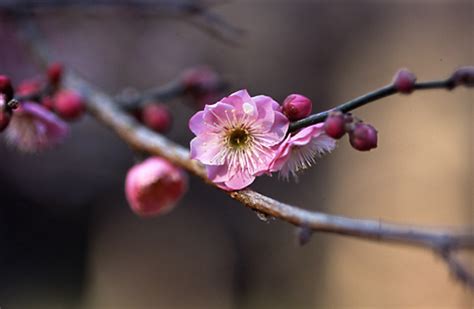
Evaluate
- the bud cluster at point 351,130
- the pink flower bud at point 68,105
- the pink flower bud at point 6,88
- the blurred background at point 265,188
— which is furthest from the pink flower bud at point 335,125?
the blurred background at point 265,188

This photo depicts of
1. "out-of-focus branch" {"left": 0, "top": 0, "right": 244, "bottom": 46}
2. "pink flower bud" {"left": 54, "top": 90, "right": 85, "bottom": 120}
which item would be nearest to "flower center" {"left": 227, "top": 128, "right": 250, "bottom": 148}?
"pink flower bud" {"left": 54, "top": 90, "right": 85, "bottom": 120}

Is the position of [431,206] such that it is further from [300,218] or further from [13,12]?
[300,218]

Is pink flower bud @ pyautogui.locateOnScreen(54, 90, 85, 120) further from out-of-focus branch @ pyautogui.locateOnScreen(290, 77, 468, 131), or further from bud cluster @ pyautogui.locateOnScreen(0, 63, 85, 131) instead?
out-of-focus branch @ pyautogui.locateOnScreen(290, 77, 468, 131)

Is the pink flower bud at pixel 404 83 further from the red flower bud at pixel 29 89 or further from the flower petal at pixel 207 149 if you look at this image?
the red flower bud at pixel 29 89

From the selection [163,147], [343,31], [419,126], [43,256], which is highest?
[343,31]

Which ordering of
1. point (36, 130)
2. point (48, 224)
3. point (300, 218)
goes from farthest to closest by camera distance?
1. point (48, 224)
2. point (36, 130)
3. point (300, 218)

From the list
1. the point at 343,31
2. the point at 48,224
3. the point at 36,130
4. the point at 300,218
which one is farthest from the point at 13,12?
the point at 343,31

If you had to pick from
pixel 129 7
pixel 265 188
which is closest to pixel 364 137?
pixel 129 7

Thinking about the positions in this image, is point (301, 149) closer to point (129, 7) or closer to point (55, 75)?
point (55, 75)

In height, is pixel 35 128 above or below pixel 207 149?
above
